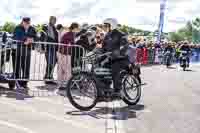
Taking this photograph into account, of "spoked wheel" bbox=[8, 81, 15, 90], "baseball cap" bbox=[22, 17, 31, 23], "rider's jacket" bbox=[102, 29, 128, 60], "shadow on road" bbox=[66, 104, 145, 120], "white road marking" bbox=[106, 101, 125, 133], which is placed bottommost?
"white road marking" bbox=[106, 101, 125, 133]

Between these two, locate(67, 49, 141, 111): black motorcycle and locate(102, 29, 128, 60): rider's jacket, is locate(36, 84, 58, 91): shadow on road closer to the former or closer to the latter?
locate(67, 49, 141, 111): black motorcycle

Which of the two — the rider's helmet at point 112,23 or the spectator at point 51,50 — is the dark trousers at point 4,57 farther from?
the rider's helmet at point 112,23

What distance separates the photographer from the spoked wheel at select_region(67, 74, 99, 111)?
9.66 meters

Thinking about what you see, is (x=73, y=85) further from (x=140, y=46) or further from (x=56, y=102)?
(x=140, y=46)

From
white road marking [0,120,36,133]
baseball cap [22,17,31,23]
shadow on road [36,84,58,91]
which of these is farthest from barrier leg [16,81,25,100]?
white road marking [0,120,36,133]

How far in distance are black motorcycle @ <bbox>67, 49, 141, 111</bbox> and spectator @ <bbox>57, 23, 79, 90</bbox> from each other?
5.67 feet

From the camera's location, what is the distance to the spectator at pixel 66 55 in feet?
41.9

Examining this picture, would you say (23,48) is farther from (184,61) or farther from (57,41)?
(184,61)

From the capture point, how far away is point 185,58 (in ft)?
84.0

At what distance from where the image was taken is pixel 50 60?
12.9m

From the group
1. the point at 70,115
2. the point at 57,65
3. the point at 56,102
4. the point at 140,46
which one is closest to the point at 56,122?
the point at 70,115

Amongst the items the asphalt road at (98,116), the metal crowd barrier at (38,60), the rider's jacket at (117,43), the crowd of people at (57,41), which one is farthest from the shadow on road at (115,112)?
the metal crowd barrier at (38,60)

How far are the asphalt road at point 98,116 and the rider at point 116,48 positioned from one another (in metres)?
0.62

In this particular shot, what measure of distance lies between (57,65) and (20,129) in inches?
217
